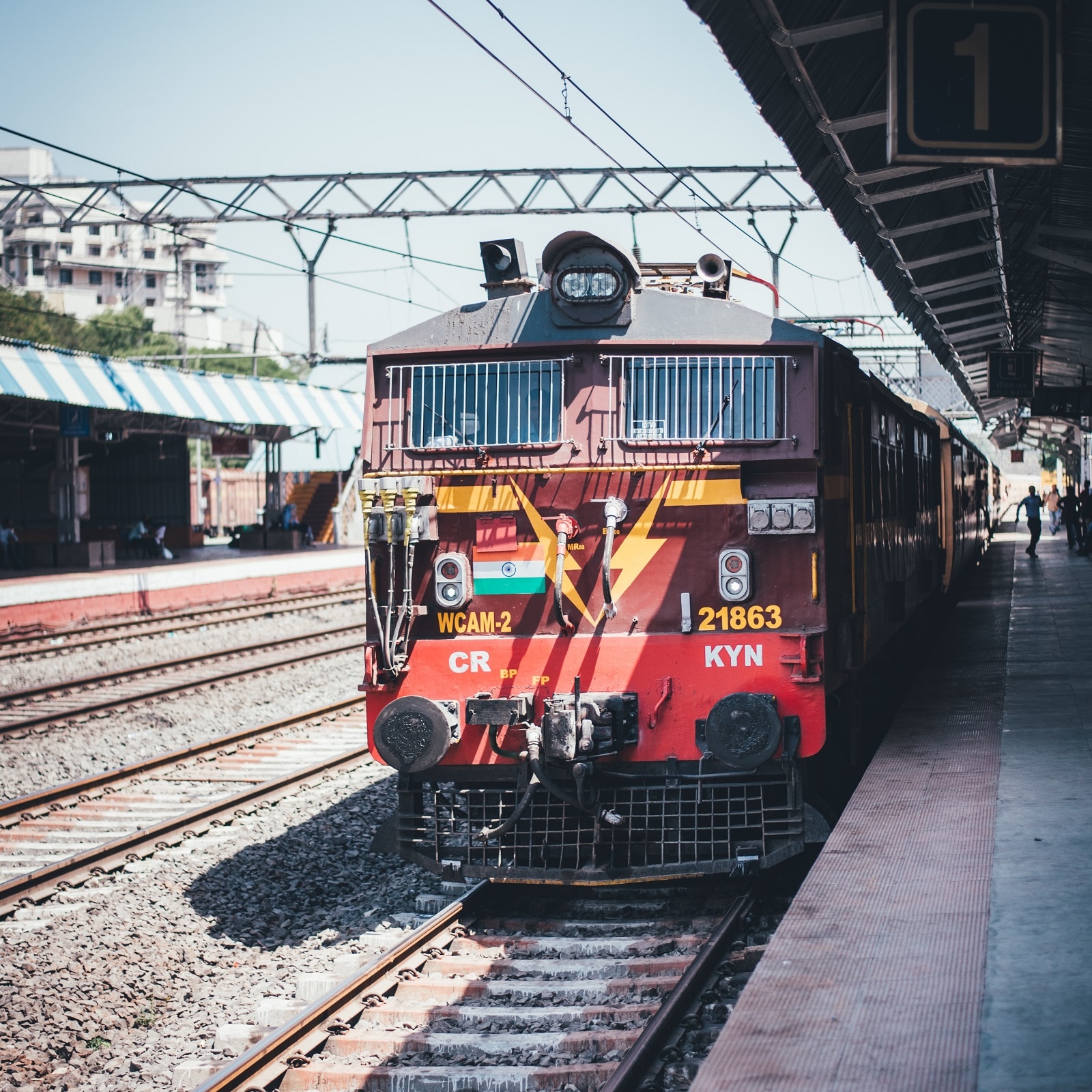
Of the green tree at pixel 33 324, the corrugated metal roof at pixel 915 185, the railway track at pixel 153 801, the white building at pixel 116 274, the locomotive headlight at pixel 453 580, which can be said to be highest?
the white building at pixel 116 274

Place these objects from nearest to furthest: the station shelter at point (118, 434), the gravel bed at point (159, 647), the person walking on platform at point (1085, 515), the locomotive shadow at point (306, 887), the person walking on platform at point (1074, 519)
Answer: the locomotive shadow at point (306, 887) → the gravel bed at point (159, 647) → the station shelter at point (118, 434) → the person walking on platform at point (1085, 515) → the person walking on platform at point (1074, 519)

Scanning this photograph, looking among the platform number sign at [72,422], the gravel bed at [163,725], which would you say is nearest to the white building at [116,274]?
the platform number sign at [72,422]

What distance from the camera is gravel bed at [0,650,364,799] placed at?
12.1 meters

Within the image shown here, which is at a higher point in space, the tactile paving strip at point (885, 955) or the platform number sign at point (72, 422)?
the platform number sign at point (72, 422)

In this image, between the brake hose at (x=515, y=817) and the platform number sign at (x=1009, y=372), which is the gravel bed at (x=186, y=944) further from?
the platform number sign at (x=1009, y=372)

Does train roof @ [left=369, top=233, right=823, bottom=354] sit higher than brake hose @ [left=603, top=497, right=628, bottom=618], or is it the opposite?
train roof @ [left=369, top=233, right=823, bottom=354]

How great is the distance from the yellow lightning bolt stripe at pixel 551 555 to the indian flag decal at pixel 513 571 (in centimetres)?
4

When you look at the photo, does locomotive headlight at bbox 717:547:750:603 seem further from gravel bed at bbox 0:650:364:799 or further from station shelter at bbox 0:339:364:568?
station shelter at bbox 0:339:364:568

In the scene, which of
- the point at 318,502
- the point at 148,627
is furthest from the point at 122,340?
the point at 148,627

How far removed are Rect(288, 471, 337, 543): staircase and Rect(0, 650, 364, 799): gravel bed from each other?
28516 mm

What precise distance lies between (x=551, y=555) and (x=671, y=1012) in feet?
9.17

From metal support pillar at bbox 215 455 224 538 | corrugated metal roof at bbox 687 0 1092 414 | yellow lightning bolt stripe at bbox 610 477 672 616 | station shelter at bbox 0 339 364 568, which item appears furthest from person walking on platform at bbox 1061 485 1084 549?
metal support pillar at bbox 215 455 224 538

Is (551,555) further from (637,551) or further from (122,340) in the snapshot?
(122,340)

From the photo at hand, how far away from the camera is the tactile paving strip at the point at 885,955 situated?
444 cm
